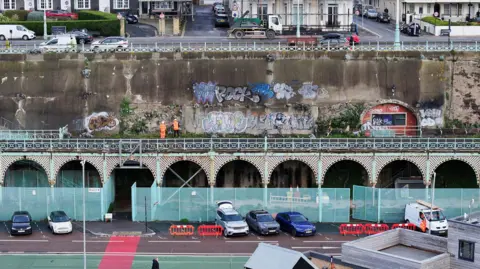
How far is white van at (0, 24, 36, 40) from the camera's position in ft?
368

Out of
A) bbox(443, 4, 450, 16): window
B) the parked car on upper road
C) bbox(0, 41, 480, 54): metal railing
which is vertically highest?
bbox(443, 4, 450, 16): window

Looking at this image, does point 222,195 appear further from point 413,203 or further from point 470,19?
point 470,19

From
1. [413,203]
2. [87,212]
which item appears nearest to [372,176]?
[413,203]

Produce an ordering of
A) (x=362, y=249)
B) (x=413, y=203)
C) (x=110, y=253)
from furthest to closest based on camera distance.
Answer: (x=413, y=203) → (x=110, y=253) → (x=362, y=249)

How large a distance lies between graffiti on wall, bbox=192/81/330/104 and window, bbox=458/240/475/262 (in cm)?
3487

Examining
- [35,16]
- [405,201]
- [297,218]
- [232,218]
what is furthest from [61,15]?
[405,201]

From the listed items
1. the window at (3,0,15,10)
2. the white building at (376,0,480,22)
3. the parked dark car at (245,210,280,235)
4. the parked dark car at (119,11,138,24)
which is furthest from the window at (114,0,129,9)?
the parked dark car at (245,210,280,235)

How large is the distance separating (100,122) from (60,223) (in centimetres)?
1734

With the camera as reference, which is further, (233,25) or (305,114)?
(233,25)

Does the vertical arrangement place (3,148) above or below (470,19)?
below

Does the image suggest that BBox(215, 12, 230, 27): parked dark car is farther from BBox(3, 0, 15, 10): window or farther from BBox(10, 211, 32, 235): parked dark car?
BBox(10, 211, 32, 235): parked dark car

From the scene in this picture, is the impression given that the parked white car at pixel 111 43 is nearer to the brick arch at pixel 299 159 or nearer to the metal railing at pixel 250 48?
the metal railing at pixel 250 48

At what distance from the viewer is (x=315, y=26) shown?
11762 centimetres

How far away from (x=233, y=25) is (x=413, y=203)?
3387 cm
